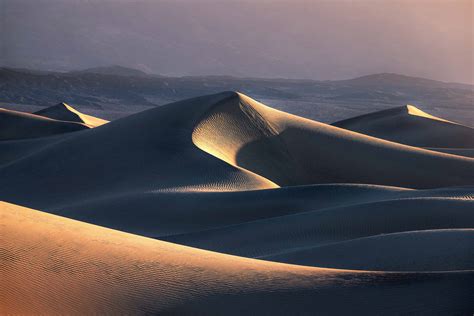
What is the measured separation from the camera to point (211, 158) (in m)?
11.5

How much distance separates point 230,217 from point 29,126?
1348cm

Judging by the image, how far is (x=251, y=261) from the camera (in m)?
4.59

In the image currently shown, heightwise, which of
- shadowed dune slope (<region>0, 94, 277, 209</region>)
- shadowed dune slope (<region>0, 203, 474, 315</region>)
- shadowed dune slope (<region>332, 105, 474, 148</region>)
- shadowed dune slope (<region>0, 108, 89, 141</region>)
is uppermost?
shadowed dune slope (<region>0, 203, 474, 315</region>)

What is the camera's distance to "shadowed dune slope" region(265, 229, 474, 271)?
16.5 feet

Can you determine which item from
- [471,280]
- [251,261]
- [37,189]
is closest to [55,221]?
[251,261]

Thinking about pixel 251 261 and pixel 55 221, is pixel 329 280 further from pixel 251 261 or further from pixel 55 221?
pixel 55 221

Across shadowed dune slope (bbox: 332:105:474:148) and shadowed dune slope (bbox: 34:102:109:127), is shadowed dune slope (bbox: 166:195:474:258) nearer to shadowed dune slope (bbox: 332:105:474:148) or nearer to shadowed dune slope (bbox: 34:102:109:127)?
shadowed dune slope (bbox: 332:105:474:148)

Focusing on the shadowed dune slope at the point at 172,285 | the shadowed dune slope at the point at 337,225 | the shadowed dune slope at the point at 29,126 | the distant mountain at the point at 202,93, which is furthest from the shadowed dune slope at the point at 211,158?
the distant mountain at the point at 202,93

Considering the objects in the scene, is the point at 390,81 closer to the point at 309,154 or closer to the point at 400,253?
the point at 309,154

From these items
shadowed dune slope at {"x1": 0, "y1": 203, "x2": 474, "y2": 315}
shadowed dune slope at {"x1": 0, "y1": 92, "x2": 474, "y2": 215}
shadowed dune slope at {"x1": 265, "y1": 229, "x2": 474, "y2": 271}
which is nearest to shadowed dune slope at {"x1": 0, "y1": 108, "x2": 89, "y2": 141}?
shadowed dune slope at {"x1": 0, "y1": 92, "x2": 474, "y2": 215}

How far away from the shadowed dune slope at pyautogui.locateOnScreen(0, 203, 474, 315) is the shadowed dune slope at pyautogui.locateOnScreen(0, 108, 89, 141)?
15828 mm

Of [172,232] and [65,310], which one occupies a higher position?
[65,310]

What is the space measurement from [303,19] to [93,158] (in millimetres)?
189515

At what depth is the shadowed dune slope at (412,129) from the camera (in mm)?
21219
